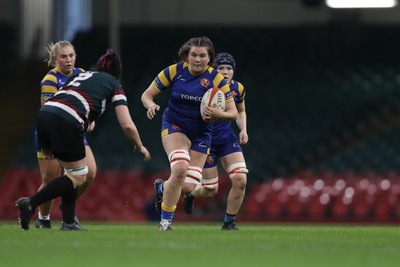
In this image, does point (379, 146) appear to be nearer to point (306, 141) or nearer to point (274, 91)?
point (306, 141)

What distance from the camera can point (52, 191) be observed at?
9.49m

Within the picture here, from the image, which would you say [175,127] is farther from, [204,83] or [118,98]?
[118,98]

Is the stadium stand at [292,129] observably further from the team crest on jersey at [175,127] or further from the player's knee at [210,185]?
the team crest on jersey at [175,127]

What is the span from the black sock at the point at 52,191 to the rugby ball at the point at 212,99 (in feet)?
5.29

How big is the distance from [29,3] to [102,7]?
231 centimetres

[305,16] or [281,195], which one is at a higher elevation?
[305,16]

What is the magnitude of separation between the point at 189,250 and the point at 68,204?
89.6 inches

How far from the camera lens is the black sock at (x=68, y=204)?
9703 mm

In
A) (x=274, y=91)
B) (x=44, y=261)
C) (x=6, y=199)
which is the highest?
(x=44, y=261)

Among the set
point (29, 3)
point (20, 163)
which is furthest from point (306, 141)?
point (29, 3)

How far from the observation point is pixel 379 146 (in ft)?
71.9

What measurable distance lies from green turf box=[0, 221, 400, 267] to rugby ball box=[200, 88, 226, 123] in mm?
1265

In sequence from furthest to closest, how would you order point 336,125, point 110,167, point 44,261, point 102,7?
point 102,7, point 336,125, point 110,167, point 44,261

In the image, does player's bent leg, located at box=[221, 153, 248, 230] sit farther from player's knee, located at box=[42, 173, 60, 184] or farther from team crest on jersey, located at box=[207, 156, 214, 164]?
player's knee, located at box=[42, 173, 60, 184]
